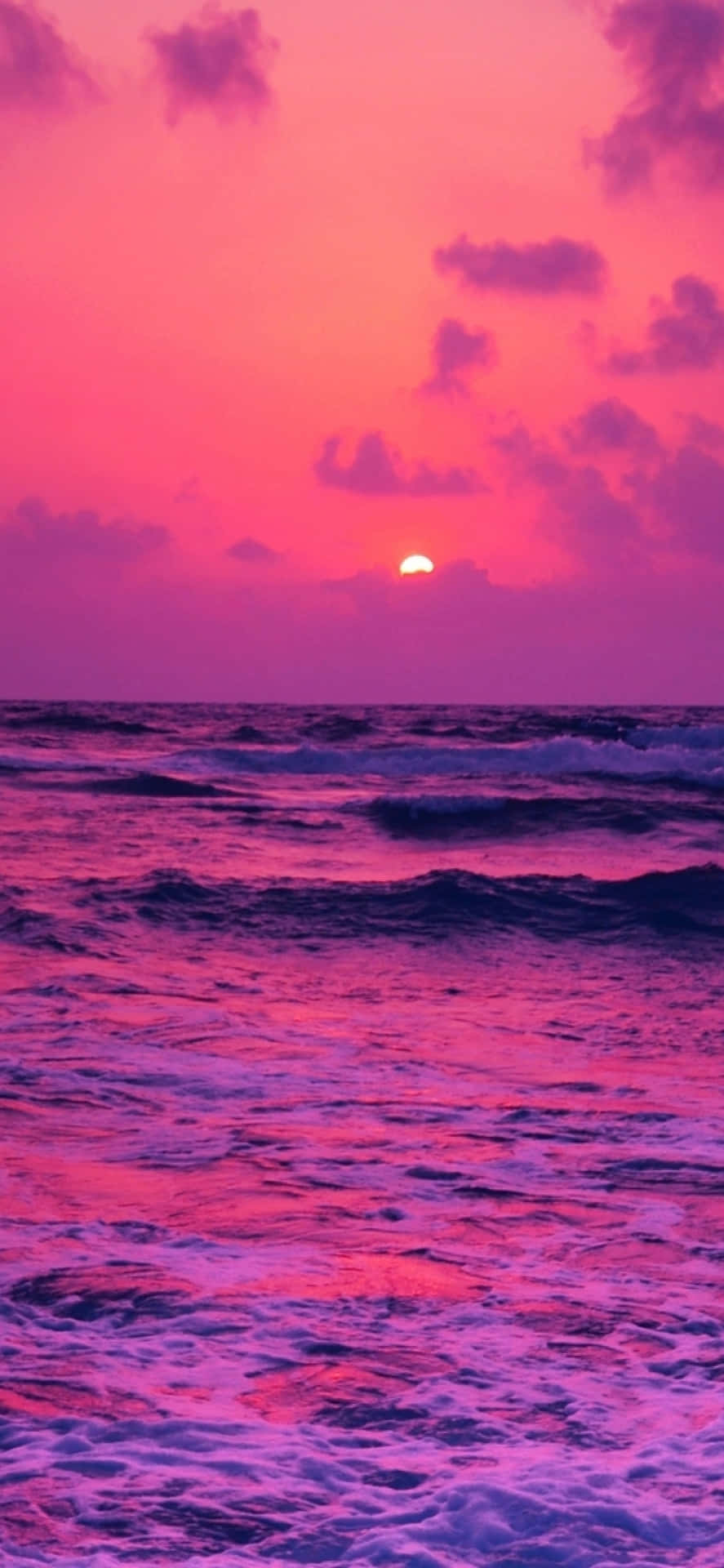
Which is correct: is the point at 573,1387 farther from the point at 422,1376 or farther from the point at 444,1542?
the point at 444,1542

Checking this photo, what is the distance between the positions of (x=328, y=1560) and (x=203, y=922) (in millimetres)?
9816

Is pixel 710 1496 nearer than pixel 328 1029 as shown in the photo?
Yes

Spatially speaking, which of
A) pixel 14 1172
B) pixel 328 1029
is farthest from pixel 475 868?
pixel 14 1172

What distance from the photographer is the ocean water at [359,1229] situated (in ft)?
11.4

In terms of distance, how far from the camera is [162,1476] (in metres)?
3.56

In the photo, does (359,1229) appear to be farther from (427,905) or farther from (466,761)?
(466,761)

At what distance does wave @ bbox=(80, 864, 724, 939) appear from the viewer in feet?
42.9

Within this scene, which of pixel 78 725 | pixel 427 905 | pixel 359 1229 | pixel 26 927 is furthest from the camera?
pixel 78 725

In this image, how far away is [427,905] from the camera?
14.1m

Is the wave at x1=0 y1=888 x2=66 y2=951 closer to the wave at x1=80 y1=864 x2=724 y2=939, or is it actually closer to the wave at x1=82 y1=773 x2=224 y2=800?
the wave at x1=80 y1=864 x2=724 y2=939

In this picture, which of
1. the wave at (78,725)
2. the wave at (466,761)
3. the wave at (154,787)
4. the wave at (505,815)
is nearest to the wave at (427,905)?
the wave at (505,815)

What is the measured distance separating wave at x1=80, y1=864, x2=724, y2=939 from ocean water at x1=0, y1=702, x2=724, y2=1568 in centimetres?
6

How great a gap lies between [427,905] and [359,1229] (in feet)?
28.6

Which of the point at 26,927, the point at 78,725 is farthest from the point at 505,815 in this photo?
the point at 78,725
